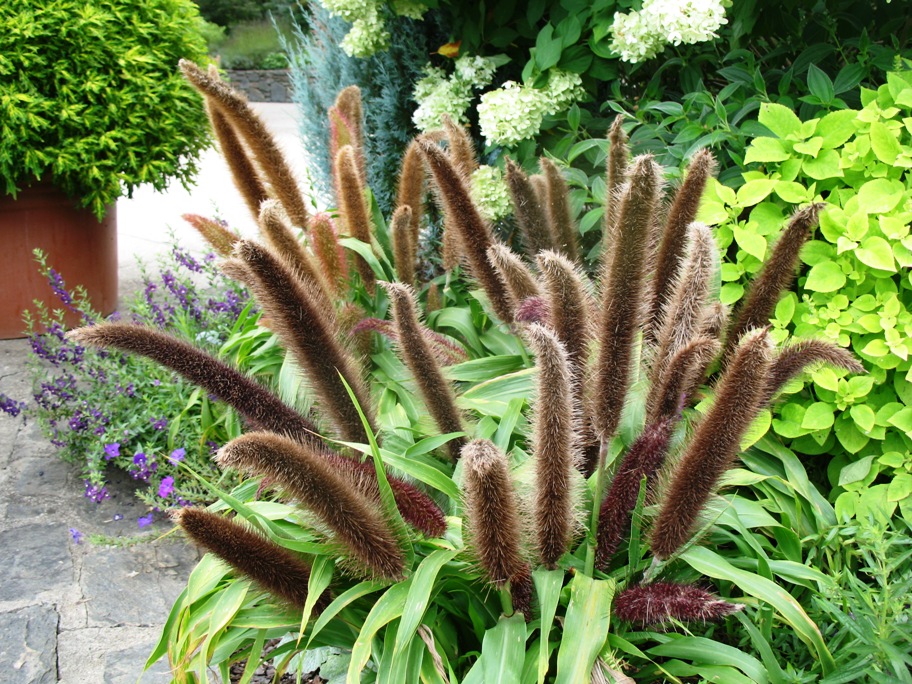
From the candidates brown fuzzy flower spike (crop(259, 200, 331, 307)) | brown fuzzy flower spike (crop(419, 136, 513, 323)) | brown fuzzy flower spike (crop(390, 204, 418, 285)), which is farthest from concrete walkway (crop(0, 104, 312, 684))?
brown fuzzy flower spike (crop(419, 136, 513, 323))

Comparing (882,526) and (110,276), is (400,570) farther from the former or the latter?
(110,276)

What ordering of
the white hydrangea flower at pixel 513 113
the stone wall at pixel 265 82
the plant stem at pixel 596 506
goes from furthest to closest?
the stone wall at pixel 265 82, the white hydrangea flower at pixel 513 113, the plant stem at pixel 596 506

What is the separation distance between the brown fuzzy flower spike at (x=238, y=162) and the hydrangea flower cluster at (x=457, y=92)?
0.94 meters

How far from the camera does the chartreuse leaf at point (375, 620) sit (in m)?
1.44

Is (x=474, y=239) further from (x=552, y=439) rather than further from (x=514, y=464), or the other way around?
(x=552, y=439)

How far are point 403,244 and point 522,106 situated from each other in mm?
749

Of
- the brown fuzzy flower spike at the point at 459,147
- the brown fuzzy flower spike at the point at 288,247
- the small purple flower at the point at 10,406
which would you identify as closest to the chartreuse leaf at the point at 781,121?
the brown fuzzy flower spike at the point at 459,147

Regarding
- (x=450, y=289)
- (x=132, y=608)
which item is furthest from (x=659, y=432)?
(x=132, y=608)

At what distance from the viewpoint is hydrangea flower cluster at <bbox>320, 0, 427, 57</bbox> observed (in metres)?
3.25

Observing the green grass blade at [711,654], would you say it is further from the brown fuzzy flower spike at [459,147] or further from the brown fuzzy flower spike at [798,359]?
the brown fuzzy flower spike at [459,147]

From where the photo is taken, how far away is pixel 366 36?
343cm

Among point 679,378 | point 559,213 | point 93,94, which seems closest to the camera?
point 679,378

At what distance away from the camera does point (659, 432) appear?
152cm

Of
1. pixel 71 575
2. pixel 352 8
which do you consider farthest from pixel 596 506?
pixel 352 8
